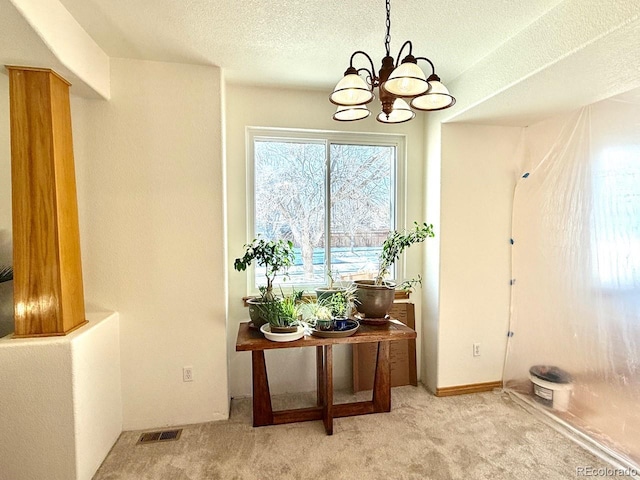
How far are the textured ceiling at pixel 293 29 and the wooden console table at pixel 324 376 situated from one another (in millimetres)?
1880

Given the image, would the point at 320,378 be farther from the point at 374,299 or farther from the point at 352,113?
the point at 352,113

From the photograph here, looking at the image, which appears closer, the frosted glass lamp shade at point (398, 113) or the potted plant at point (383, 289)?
the frosted glass lamp shade at point (398, 113)

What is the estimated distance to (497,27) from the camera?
1810 mm

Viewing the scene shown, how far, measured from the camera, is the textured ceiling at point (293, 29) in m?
1.64

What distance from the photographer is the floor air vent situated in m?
2.11

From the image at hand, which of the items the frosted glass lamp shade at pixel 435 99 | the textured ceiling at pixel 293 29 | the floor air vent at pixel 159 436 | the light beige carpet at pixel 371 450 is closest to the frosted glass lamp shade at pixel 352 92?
the frosted glass lamp shade at pixel 435 99

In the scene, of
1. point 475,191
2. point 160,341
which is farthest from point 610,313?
point 160,341

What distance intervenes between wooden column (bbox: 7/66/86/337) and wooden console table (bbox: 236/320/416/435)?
3.47 ft

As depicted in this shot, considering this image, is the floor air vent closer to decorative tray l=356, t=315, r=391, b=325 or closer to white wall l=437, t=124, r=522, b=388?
decorative tray l=356, t=315, r=391, b=325

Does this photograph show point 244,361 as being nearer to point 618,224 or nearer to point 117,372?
point 117,372

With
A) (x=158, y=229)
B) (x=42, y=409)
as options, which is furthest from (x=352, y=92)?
(x=42, y=409)

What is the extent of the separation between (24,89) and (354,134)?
220 cm

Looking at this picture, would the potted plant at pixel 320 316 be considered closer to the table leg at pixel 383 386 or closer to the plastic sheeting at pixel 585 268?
the table leg at pixel 383 386

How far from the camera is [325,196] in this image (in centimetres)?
281
